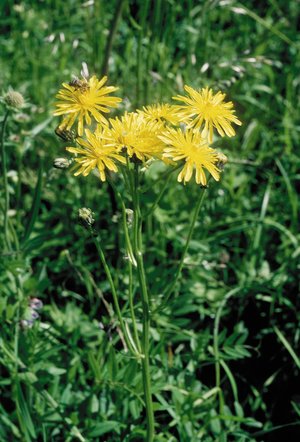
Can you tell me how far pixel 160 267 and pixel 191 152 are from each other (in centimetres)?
91

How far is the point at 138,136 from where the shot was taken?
1.26 meters

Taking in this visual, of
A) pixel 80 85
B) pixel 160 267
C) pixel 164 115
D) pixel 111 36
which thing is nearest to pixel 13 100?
pixel 80 85

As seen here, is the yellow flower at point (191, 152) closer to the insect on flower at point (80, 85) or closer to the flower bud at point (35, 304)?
the insect on flower at point (80, 85)

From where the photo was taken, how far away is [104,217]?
2.33m

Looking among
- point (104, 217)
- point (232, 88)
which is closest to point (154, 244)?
point (104, 217)

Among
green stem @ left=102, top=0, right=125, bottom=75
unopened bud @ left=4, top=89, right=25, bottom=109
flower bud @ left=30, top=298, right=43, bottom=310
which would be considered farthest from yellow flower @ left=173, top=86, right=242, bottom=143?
green stem @ left=102, top=0, right=125, bottom=75

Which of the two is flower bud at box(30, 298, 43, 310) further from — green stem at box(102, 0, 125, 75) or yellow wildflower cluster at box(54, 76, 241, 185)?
green stem at box(102, 0, 125, 75)

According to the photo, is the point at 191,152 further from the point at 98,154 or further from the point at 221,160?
the point at 98,154

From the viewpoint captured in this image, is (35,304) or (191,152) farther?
(35,304)

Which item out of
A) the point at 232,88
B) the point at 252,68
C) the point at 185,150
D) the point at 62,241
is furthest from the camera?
the point at 252,68

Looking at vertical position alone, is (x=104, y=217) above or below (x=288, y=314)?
above

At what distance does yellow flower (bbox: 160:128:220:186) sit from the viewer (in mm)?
1221

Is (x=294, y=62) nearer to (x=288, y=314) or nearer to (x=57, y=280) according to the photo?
(x=288, y=314)

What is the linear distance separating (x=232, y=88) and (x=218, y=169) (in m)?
1.58
